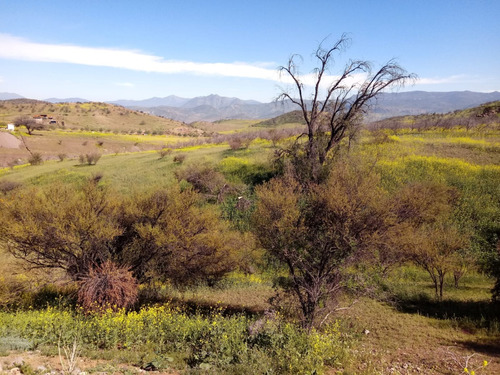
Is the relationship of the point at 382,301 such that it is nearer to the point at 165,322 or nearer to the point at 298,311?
the point at 298,311

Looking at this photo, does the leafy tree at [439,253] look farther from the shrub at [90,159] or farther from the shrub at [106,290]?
the shrub at [90,159]

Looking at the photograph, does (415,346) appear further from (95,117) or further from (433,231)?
(95,117)

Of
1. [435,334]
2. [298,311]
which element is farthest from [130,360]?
[435,334]

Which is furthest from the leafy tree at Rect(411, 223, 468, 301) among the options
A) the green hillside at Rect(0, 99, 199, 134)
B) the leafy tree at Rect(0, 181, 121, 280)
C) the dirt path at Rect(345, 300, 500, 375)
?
the green hillside at Rect(0, 99, 199, 134)

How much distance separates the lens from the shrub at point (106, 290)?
1063 centimetres

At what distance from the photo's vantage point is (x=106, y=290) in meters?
10.8

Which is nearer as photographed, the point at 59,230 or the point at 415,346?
the point at 415,346

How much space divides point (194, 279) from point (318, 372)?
8.33 meters

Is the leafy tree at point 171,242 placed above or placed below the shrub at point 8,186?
above

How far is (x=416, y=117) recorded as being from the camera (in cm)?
6888

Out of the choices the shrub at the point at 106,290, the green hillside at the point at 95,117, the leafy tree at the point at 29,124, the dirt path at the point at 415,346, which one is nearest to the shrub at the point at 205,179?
the shrub at the point at 106,290

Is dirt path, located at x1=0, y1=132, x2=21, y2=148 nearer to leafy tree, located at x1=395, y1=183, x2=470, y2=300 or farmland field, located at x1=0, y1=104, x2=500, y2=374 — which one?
farmland field, located at x1=0, y1=104, x2=500, y2=374

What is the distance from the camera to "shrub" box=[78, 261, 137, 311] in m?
10.6

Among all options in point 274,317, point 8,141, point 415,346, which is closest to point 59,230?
point 274,317
